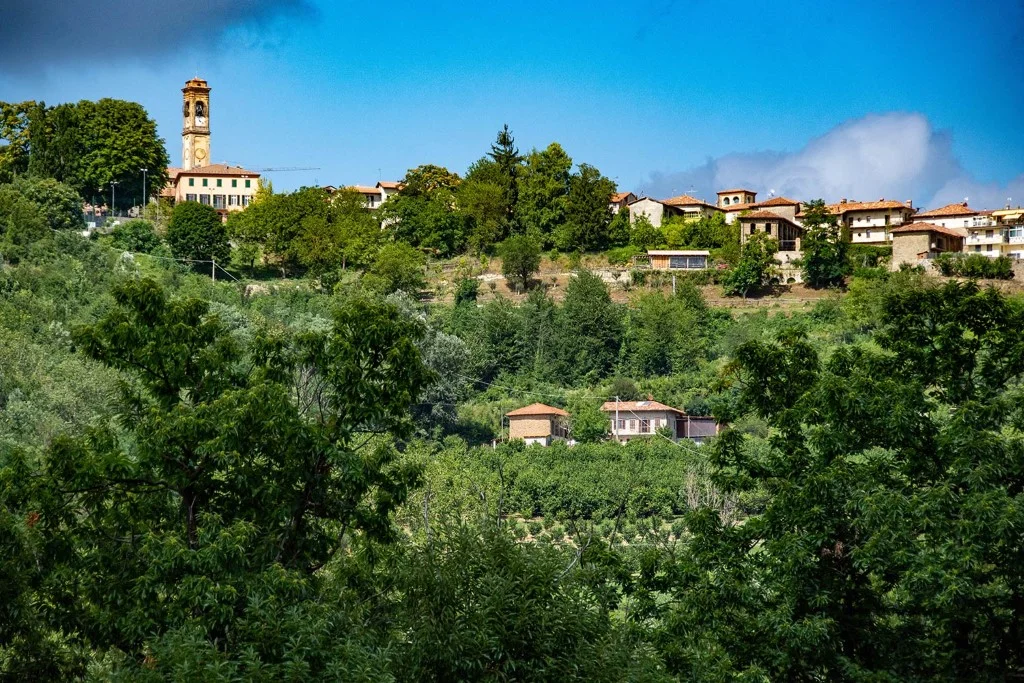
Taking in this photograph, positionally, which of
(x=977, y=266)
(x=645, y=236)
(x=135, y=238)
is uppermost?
(x=645, y=236)

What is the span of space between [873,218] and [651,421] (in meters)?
22.6

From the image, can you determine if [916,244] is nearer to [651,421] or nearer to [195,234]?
[651,421]

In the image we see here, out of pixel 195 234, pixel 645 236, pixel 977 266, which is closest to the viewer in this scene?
pixel 195 234

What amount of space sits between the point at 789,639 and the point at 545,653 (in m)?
3.39

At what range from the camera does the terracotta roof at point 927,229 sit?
5844 centimetres

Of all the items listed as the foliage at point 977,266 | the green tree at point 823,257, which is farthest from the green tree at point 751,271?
the foliage at point 977,266

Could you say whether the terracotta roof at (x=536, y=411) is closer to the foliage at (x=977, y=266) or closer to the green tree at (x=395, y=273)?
the green tree at (x=395, y=273)

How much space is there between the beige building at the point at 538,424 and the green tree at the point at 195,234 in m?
13.8

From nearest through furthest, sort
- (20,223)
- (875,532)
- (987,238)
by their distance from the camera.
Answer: (875,532) < (20,223) < (987,238)

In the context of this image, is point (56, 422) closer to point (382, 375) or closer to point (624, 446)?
point (624, 446)

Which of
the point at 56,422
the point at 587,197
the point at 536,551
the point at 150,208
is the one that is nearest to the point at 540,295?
the point at 587,197

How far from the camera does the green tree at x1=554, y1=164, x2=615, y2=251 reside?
59.0 meters

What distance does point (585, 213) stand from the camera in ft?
194

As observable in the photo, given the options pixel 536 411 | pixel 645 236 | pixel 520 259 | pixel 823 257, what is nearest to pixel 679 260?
pixel 645 236
